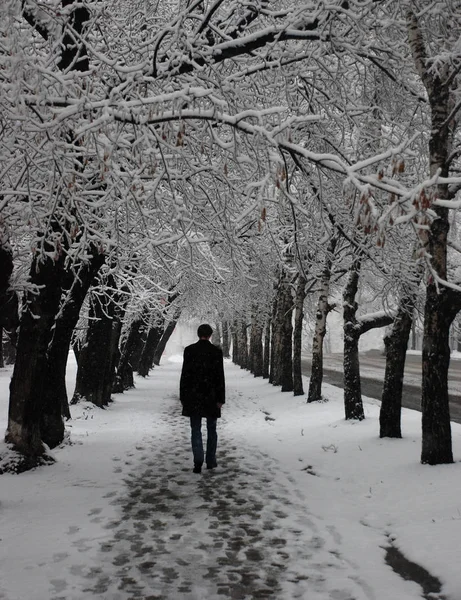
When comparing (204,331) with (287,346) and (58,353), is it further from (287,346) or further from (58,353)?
(287,346)

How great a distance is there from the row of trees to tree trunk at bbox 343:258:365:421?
0.05 m

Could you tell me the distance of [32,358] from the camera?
25.8 ft

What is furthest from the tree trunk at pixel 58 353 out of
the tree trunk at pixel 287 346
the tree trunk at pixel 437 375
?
the tree trunk at pixel 287 346

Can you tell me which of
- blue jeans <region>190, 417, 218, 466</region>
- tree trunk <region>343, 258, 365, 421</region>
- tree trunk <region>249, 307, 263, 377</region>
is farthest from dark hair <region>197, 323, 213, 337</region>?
tree trunk <region>249, 307, 263, 377</region>

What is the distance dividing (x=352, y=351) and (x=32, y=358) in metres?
7.11

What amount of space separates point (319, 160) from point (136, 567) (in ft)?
11.5

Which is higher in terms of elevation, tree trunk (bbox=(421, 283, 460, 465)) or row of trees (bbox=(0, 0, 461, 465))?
row of trees (bbox=(0, 0, 461, 465))

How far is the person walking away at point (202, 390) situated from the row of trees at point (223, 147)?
1.41 m

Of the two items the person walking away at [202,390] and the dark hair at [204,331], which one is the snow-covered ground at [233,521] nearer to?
the person walking away at [202,390]

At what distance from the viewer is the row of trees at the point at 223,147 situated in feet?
14.8

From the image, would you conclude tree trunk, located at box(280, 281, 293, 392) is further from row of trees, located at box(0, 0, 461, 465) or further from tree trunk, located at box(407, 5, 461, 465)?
tree trunk, located at box(407, 5, 461, 465)

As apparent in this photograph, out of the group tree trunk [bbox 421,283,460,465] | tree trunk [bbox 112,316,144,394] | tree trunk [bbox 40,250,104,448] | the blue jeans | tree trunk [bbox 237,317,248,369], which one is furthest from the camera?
tree trunk [bbox 237,317,248,369]

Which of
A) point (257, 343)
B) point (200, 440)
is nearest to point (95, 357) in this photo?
point (200, 440)

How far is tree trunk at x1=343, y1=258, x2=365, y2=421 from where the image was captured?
12.4 metres
